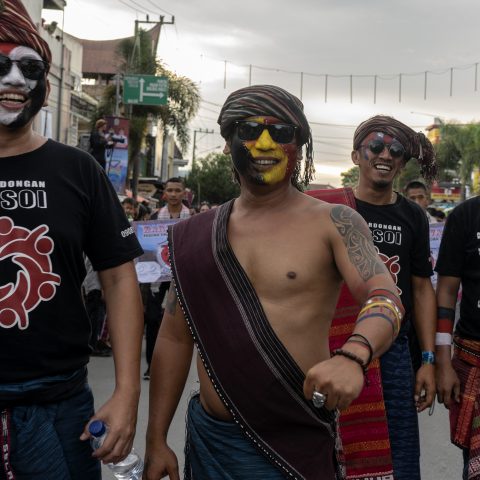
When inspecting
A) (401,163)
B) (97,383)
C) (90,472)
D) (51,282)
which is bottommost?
(97,383)

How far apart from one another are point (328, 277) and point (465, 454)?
1.67 metres

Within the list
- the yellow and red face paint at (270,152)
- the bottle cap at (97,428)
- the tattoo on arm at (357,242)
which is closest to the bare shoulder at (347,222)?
the tattoo on arm at (357,242)

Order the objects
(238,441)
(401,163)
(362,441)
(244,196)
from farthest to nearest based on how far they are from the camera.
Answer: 1. (401,163)
2. (362,441)
3. (244,196)
4. (238,441)

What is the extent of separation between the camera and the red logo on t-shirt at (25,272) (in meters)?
2.39

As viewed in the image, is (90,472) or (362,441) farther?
(362,441)

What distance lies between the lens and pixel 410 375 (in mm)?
3891

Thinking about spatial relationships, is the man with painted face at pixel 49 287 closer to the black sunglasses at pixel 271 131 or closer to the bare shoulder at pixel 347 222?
the black sunglasses at pixel 271 131

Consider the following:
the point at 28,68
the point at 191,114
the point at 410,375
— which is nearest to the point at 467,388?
the point at 410,375

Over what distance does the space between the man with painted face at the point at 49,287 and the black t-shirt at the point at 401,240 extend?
5.62 feet

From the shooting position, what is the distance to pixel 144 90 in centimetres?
2700

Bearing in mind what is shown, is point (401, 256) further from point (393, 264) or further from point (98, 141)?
point (98, 141)

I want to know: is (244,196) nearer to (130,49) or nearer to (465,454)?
(465,454)

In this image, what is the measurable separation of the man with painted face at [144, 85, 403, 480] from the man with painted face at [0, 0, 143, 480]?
265 mm

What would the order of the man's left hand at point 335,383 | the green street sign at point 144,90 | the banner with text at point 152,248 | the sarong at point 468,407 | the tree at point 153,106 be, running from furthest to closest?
the tree at point 153,106, the green street sign at point 144,90, the banner with text at point 152,248, the sarong at point 468,407, the man's left hand at point 335,383
